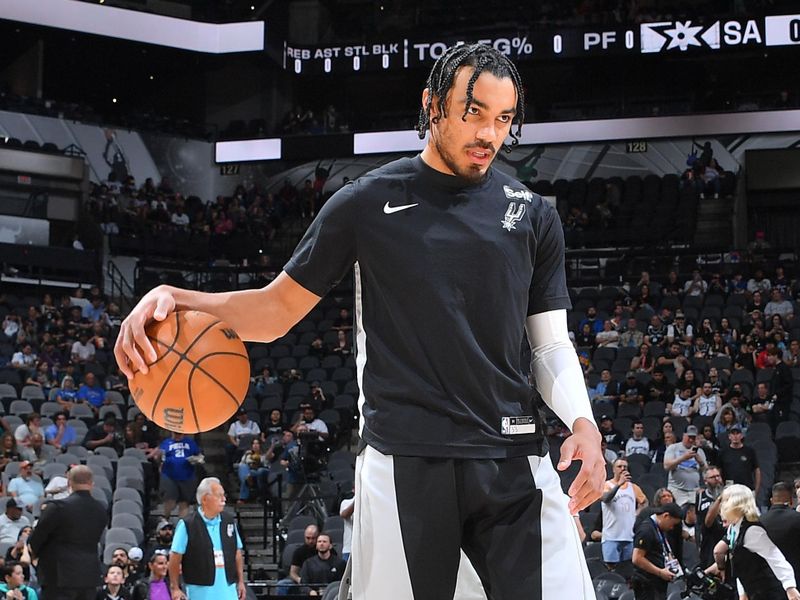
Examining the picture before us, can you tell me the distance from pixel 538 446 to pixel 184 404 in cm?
80

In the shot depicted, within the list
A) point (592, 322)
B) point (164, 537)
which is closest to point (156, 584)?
point (164, 537)

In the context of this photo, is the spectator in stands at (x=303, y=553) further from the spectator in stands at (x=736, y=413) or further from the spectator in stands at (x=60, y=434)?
the spectator in stands at (x=736, y=413)

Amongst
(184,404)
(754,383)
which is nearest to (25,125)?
(754,383)

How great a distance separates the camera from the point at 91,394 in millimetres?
15805

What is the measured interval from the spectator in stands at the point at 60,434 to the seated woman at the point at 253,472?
2.18 meters

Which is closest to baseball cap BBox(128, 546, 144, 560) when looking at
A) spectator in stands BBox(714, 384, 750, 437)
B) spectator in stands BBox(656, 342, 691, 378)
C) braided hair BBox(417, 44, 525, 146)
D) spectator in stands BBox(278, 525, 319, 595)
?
spectator in stands BBox(278, 525, 319, 595)

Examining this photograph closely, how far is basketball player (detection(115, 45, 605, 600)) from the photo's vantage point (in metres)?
2.19

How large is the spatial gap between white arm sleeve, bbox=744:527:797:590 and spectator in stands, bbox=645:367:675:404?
702cm

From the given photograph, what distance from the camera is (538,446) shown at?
2279mm

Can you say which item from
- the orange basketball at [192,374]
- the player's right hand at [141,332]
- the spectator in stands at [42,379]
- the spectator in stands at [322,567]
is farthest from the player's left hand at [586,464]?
the spectator in stands at [42,379]

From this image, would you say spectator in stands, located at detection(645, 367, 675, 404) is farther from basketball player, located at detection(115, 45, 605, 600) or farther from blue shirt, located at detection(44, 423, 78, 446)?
basketball player, located at detection(115, 45, 605, 600)

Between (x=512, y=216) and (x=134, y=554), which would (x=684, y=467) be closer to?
(x=134, y=554)

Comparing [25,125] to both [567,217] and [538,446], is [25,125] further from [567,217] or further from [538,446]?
[538,446]

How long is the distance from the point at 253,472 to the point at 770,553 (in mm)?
7812
